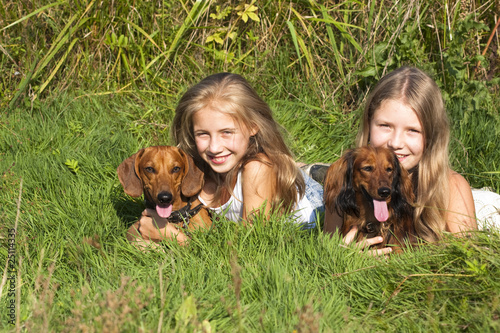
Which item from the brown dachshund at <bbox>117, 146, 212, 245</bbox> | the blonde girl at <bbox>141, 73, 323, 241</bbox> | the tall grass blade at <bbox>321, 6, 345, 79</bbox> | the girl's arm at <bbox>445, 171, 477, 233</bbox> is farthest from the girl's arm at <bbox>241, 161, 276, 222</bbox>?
the tall grass blade at <bbox>321, 6, 345, 79</bbox>

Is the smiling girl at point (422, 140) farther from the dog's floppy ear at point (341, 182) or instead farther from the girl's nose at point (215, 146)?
the girl's nose at point (215, 146)

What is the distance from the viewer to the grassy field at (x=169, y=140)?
97.9 inches

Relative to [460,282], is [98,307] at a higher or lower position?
higher

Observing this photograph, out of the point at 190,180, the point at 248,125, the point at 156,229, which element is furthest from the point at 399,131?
the point at 156,229

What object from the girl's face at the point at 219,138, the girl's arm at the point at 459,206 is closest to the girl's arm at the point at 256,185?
the girl's face at the point at 219,138

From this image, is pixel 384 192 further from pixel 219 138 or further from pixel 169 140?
pixel 169 140

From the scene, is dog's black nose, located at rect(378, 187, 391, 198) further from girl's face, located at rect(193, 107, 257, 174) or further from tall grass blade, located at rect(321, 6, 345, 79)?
tall grass blade, located at rect(321, 6, 345, 79)

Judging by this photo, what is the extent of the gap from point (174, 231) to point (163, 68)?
2533mm

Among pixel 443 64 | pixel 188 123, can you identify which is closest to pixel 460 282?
pixel 188 123

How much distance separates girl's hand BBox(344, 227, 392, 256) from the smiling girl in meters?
0.20

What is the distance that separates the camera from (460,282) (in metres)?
2.49

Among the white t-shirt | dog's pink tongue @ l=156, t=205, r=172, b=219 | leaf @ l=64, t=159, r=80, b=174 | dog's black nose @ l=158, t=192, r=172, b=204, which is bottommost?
the white t-shirt

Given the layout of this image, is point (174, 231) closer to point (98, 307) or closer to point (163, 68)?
point (98, 307)

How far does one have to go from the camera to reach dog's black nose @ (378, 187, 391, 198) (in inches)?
119
